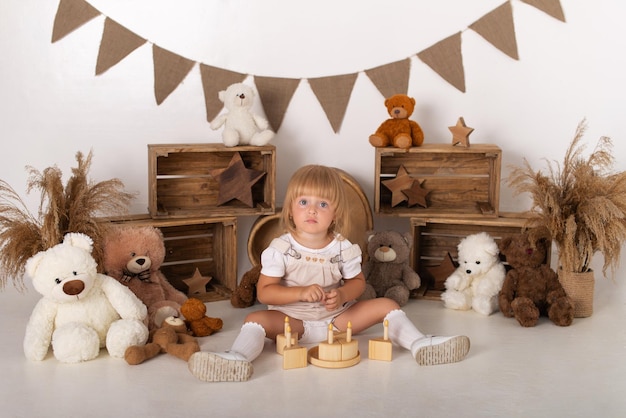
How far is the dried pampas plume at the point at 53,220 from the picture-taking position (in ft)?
7.29

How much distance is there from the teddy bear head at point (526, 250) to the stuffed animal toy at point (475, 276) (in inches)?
2.6

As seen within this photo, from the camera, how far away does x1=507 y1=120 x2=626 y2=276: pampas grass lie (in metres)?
2.43

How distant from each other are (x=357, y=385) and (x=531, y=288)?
0.82 m

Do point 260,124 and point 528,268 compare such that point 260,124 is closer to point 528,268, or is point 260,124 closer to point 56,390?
point 528,268

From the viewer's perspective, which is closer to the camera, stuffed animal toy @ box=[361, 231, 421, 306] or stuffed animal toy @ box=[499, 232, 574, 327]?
stuffed animal toy @ box=[499, 232, 574, 327]

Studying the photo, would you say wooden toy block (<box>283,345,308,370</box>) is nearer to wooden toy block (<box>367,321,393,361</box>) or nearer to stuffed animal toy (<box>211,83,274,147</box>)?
wooden toy block (<box>367,321,393,361</box>)

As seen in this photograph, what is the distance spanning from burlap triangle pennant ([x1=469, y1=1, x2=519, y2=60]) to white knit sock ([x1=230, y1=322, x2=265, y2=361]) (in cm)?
145

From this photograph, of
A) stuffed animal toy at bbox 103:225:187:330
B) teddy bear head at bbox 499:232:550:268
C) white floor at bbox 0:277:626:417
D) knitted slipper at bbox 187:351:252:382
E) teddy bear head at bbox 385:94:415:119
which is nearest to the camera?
white floor at bbox 0:277:626:417

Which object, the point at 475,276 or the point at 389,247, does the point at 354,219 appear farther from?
the point at 475,276

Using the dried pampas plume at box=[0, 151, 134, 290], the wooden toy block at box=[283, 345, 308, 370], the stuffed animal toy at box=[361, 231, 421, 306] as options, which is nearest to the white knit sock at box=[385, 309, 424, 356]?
the wooden toy block at box=[283, 345, 308, 370]

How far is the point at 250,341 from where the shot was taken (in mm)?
2098

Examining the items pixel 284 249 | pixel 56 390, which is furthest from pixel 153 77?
pixel 56 390

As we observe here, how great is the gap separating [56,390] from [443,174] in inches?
61.6

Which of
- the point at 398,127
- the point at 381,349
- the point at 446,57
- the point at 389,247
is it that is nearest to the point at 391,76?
the point at 446,57
